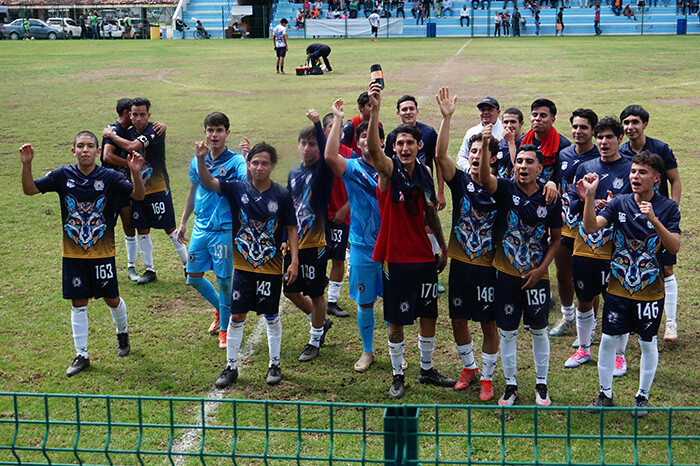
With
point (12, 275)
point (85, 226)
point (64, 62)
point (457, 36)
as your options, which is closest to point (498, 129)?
point (85, 226)

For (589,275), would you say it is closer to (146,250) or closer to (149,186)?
(149,186)

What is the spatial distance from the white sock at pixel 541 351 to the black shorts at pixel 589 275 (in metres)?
0.86

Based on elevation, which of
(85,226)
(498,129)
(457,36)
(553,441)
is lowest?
(553,441)

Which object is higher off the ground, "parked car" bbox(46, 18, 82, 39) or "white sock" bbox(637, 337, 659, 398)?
"parked car" bbox(46, 18, 82, 39)

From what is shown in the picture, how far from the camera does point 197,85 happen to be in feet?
83.3

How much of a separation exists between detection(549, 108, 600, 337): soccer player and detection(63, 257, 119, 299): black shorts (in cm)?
421

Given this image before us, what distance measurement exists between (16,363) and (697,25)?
4984cm

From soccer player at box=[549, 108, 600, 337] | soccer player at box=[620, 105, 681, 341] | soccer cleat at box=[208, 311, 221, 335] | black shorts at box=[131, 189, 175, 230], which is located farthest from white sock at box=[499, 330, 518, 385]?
black shorts at box=[131, 189, 175, 230]

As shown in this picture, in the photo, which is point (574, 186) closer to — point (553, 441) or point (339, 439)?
point (553, 441)

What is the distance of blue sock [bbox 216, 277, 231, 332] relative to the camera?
23.5 feet

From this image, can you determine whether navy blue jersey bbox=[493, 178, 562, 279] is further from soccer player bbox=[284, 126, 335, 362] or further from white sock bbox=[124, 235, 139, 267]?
white sock bbox=[124, 235, 139, 267]

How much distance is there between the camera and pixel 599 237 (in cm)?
643

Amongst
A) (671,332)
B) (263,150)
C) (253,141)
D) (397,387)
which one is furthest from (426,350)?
(253,141)

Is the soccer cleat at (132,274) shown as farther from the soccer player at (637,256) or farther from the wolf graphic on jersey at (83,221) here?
the soccer player at (637,256)
